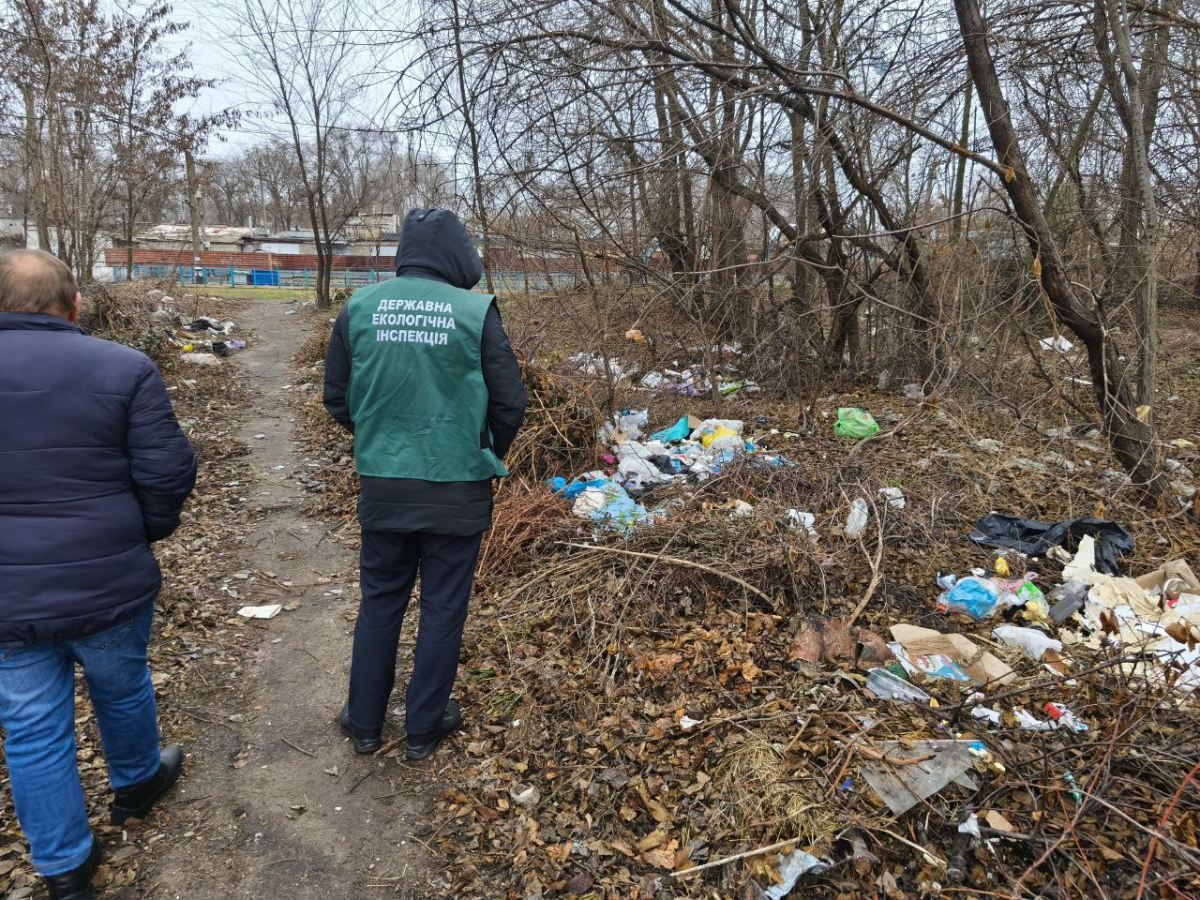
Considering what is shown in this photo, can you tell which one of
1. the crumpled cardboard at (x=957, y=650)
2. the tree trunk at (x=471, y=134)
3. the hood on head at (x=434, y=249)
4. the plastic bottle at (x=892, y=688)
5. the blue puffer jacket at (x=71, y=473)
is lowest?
the plastic bottle at (x=892, y=688)

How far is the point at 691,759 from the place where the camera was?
2.56 metres

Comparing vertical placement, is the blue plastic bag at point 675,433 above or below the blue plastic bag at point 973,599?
above

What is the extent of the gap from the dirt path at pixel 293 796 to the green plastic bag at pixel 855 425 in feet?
15.2

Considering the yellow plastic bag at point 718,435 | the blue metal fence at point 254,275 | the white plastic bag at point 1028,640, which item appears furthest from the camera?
the blue metal fence at point 254,275

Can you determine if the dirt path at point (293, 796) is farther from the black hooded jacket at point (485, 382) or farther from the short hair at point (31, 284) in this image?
the short hair at point (31, 284)

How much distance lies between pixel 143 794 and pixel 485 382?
178 centimetres

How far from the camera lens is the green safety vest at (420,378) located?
243 cm

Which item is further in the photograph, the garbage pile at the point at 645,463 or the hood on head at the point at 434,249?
the garbage pile at the point at 645,463

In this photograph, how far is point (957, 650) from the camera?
9.72ft

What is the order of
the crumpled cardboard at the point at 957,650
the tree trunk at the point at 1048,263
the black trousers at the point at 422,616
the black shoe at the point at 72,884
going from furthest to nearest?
Answer: the tree trunk at the point at 1048,263, the crumpled cardboard at the point at 957,650, the black trousers at the point at 422,616, the black shoe at the point at 72,884

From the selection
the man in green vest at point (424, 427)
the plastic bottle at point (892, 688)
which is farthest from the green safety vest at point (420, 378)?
the plastic bottle at point (892, 688)

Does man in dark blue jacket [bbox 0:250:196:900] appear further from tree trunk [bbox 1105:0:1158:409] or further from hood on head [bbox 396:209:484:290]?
tree trunk [bbox 1105:0:1158:409]

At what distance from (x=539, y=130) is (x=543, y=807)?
179 inches

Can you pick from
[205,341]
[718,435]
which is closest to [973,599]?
[718,435]
